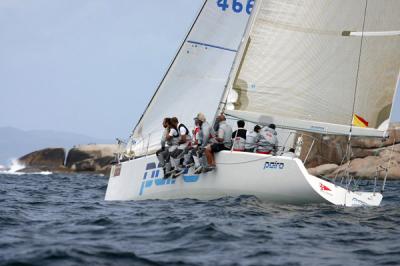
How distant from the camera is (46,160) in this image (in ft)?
172

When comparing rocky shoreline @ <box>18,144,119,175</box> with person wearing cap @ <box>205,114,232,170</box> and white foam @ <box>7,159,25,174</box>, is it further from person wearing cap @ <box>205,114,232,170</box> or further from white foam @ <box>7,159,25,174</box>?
person wearing cap @ <box>205,114,232,170</box>

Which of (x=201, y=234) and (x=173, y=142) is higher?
(x=173, y=142)

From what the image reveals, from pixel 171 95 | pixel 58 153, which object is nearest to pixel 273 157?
pixel 171 95

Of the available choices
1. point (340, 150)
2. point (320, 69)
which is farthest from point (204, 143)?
point (340, 150)

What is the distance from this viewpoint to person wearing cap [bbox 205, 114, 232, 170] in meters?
14.8

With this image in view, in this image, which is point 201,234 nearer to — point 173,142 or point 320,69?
point 173,142

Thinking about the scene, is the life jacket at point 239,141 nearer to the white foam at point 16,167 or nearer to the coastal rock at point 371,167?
the coastal rock at point 371,167

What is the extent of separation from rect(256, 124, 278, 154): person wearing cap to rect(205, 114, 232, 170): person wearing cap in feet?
2.17

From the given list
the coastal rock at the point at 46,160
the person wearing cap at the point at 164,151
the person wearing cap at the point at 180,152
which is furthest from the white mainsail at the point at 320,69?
the coastal rock at the point at 46,160

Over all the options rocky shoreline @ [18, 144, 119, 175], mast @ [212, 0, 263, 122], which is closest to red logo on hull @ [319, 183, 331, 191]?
mast @ [212, 0, 263, 122]

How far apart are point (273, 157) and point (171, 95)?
417 centimetres

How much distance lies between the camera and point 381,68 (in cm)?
1552

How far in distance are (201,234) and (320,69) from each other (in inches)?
267

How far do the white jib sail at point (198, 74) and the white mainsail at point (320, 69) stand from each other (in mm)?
2032
